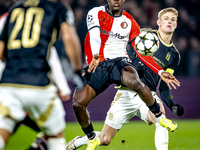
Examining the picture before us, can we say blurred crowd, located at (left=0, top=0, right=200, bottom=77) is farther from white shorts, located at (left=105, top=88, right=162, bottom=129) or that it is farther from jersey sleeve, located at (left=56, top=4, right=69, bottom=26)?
jersey sleeve, located at (left=56, top=4, right=69, bottom=26)

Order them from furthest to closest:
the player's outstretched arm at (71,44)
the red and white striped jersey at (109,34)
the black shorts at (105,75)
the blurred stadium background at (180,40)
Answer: the blurred stadium background at (180,40), the red and white striped jersey at (109,34), the black shorts at (105,75), the player's outstretched arm at (71,44)

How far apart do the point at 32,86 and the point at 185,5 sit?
11134mm

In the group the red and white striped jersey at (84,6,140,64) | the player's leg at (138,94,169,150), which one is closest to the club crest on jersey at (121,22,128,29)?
the red and white striped jersey at (84,6,140,64)

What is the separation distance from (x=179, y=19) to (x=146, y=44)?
8.05 m

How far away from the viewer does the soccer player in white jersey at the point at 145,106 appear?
4.93 metres

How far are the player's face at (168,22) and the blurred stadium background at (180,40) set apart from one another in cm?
478

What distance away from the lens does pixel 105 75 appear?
4.61m

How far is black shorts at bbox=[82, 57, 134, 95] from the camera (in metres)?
4.54

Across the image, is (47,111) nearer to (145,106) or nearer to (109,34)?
(109,34)

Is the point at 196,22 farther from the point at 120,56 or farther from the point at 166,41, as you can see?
the point at 120,56

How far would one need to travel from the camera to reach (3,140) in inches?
99.7

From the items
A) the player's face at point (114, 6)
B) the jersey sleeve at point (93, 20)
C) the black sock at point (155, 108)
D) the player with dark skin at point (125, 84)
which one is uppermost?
the player's face at point (114, 6)

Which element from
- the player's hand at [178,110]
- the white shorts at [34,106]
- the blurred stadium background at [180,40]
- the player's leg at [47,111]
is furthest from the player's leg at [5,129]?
the blurred stadium background at [180,40]

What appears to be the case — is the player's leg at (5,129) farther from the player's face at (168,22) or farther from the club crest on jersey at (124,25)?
the player's face at (168,22)
